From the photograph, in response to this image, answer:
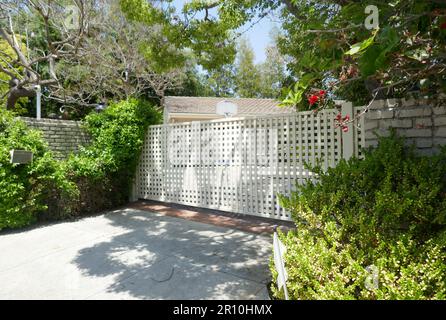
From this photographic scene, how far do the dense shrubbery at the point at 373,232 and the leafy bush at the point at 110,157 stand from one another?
4.95 meters

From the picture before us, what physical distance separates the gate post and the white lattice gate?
0.02 m

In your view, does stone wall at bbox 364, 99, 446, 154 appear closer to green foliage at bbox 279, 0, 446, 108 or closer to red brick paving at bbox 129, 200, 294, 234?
green foliage at bbox 279, 0, 446, 108

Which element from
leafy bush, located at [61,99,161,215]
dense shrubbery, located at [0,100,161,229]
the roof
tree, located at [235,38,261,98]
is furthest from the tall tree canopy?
tree, located at [235,38,261,98]

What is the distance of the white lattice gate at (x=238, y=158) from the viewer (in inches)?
206

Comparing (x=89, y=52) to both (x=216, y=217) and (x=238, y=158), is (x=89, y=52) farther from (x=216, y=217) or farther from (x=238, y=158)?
(x=216, y=217)

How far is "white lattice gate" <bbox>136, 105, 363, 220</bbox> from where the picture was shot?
5.24 metres

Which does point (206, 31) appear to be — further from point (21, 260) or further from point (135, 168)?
point (21, 260)

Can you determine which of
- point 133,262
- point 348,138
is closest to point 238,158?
point 348,138

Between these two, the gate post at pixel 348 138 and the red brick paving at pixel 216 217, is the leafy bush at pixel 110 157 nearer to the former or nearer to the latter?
the red brick paving at pixel 216 217

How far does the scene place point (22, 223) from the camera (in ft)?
18.6

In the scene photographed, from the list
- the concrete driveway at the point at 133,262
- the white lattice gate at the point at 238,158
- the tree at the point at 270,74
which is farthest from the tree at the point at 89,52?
the tree at the point at 270,74
